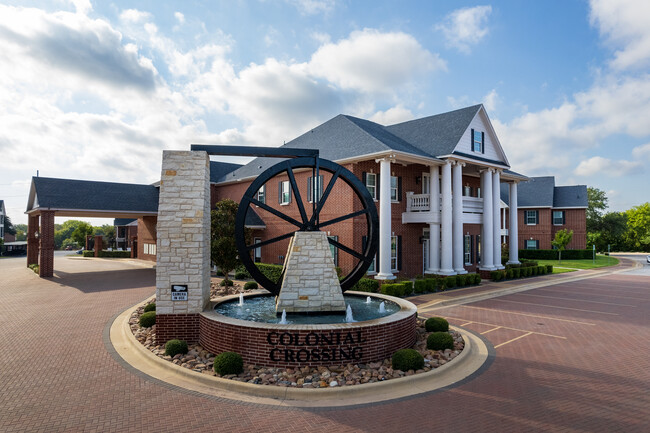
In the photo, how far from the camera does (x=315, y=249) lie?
11.0 metres

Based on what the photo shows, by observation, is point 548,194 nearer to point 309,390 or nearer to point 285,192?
point 285,192

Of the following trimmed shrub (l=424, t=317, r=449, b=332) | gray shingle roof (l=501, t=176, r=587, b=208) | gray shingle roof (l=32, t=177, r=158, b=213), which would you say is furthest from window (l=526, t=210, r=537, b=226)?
trimmed shrub (l=424, t=317, r=449, b=332)

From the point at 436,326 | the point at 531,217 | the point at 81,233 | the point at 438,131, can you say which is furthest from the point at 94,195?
the point at 531,217

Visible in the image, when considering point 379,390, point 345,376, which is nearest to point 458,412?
point 379,390

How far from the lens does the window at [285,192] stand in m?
24.6

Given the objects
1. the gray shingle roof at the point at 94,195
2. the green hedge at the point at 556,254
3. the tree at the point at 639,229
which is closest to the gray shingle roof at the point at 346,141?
the gray shingle roof at the point at 94,195

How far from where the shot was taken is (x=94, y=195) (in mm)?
28250

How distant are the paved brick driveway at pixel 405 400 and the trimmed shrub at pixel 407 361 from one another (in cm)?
98

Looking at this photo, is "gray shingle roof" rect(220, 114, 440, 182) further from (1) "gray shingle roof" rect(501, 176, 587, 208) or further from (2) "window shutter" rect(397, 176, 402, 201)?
(1) "gray shingle roof" rect(501, 176, 587, 208)

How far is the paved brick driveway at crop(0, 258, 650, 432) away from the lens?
20.6ft

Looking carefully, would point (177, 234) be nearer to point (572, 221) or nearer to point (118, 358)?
point (118, 358)

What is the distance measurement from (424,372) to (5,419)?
7797 mm

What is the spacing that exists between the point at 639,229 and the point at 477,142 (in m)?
65.8

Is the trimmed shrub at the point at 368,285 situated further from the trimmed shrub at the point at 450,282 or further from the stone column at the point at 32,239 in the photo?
the stone column at the point at 32,239
